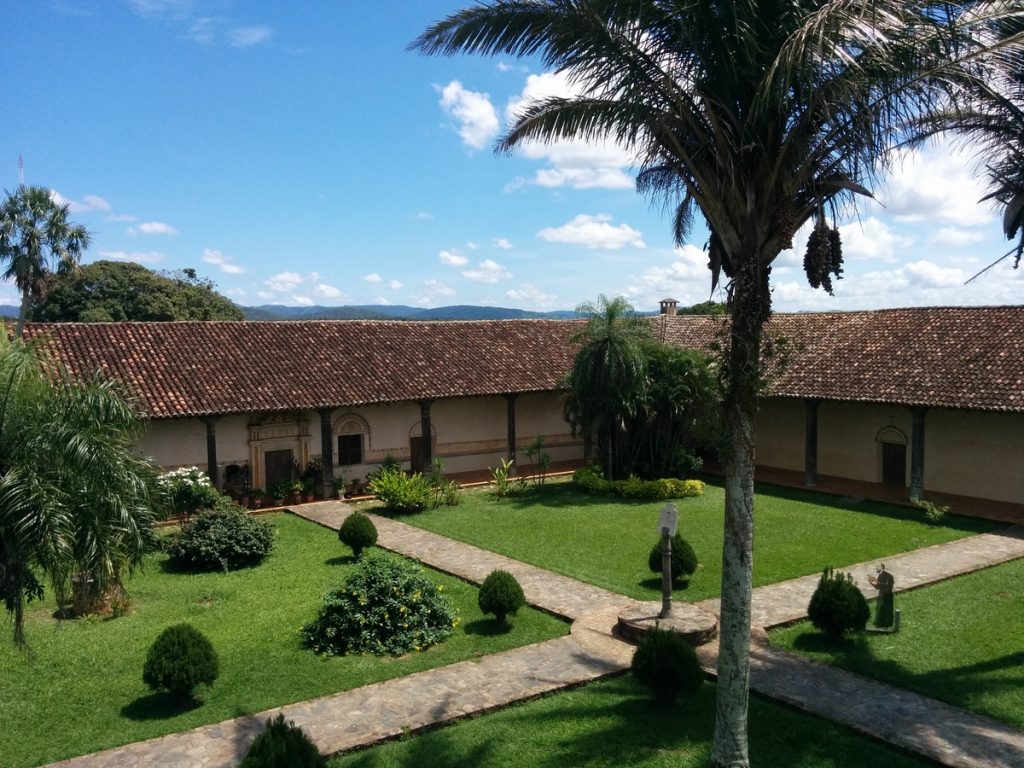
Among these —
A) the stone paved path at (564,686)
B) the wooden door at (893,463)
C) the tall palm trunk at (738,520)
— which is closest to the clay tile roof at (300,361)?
the wooden door at (893,463)

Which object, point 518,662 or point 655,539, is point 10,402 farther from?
point 655,539

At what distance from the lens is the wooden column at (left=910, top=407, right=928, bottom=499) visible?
19.4 m

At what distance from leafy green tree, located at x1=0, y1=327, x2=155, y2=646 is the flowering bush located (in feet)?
37.0

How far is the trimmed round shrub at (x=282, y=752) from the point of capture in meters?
6.38

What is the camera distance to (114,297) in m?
Answer: 39.9

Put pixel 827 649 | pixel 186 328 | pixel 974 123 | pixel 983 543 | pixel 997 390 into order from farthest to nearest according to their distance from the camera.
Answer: pixel 186 328, pixel 997 390, pixel 983 543, pixel 827 649, pixel 974 123

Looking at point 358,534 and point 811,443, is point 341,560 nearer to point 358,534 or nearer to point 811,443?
point 358,534

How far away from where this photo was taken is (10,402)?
249 inches

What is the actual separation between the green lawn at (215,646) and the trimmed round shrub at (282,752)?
2095mm

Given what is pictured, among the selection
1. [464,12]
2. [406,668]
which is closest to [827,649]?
[406,668]

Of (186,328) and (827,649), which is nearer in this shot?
(827,649)

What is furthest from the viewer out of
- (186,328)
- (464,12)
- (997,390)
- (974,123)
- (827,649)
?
(186,328)

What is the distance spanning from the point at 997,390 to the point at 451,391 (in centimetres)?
1320

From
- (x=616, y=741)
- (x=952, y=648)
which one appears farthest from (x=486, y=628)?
(x=952, y=648)
